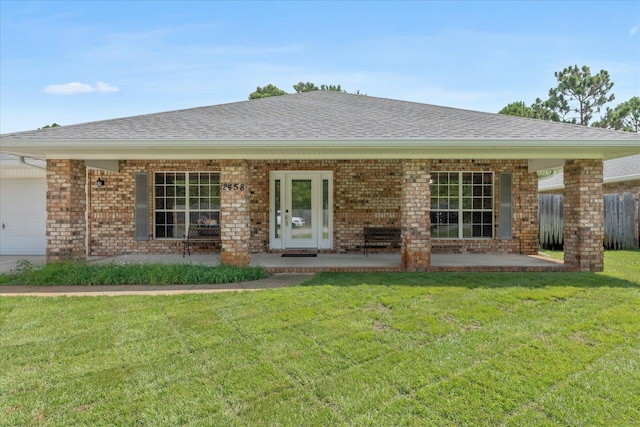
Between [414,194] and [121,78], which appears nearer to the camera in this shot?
[414,194]

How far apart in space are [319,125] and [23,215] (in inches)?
353

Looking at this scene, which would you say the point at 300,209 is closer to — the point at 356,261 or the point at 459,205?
the point at 356,261

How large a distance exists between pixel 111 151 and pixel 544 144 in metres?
8.22

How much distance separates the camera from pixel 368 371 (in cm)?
314

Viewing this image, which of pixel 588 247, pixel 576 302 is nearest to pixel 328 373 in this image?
pixel 576 302

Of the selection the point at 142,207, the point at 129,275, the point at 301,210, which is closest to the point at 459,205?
the point at 301,210

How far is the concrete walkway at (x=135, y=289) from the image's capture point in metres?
5.91

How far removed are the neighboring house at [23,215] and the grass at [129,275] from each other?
383 cm

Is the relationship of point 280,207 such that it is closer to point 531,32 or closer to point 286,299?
point 286,299

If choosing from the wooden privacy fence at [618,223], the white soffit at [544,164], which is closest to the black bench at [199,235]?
the white soffit at [544,164]

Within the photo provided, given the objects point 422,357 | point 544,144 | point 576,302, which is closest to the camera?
point 422,357

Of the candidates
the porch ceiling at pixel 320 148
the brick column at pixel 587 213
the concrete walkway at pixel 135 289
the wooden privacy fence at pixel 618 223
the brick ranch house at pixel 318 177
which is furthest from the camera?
the wooden privacy fence at pixel 618 223

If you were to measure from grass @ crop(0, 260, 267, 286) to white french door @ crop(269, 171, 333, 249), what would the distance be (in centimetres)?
306

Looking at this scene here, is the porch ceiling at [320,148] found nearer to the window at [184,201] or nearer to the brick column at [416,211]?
the brick column at [416,211]
